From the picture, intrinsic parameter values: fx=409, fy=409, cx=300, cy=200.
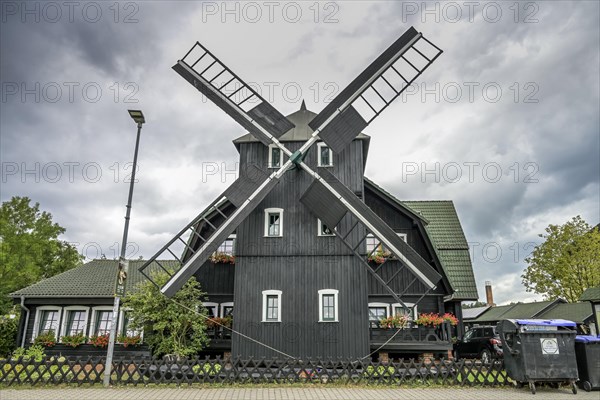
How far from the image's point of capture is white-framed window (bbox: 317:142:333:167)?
1702cm

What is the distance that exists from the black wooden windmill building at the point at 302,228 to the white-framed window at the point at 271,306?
4cm

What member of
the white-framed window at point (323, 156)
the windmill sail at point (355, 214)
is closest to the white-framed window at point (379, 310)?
the windmill sail at point (355, 214)

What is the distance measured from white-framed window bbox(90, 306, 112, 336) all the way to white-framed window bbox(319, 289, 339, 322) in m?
11.0

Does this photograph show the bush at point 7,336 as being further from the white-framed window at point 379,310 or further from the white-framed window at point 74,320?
the white-framed window at point 379,310

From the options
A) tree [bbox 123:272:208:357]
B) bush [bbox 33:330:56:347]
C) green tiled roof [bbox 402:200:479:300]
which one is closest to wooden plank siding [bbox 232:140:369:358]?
tree [bbox 123:272:208:357]

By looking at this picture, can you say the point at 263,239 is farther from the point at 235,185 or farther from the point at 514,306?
the point at 514,306

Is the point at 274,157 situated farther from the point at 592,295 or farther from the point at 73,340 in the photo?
the point at 592,295

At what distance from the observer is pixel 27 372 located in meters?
10.8

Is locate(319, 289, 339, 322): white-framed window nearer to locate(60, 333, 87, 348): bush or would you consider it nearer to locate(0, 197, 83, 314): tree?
locate(60, 333, 87, 348): bush

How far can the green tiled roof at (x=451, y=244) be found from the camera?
19.0 metres

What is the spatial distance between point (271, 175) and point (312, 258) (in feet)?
11.9

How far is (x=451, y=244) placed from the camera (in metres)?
21.0

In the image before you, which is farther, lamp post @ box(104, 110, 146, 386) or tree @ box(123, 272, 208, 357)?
tree @ box(123, 272, 208, 357)

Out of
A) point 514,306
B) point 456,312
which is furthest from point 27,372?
point 514,306
